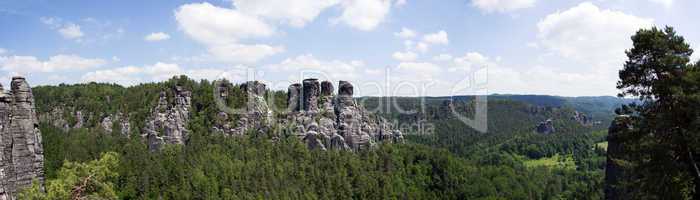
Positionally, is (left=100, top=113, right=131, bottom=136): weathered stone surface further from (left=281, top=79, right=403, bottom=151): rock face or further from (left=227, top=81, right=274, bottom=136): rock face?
(left=281, top=79, right=403, bottom=151): rock face

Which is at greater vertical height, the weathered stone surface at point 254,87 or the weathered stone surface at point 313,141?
the weathered stone surface at point 254,87

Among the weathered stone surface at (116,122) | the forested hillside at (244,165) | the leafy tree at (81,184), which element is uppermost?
the leafy tree at (81,184)

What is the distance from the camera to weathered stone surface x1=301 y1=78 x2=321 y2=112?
3907 inches

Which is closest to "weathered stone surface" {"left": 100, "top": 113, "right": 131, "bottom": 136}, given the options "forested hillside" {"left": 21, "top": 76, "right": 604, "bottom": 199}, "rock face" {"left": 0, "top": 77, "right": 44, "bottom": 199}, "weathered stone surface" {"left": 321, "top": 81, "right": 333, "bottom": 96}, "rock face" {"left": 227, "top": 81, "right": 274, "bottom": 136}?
"forested hillside" {"left": 21, "top": 76, "right": 604, "bottom": 199}

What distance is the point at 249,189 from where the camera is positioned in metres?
72.0

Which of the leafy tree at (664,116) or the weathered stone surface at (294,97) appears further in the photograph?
the weathered stone surface at (294,97)

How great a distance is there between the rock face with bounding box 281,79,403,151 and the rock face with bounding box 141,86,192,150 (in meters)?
21.1

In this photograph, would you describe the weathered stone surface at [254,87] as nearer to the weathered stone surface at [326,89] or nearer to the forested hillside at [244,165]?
the forested hillside at [244,165]

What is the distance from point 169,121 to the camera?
96000 mm

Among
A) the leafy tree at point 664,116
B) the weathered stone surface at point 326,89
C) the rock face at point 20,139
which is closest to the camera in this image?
the leafy tree at point 664,116

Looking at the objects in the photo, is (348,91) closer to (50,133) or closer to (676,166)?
(50,133)

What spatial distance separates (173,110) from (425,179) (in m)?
53.8

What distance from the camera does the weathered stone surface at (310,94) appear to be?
326 feet

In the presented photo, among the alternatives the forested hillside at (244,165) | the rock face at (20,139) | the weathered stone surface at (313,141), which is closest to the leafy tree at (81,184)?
the rock face at (20,139)
